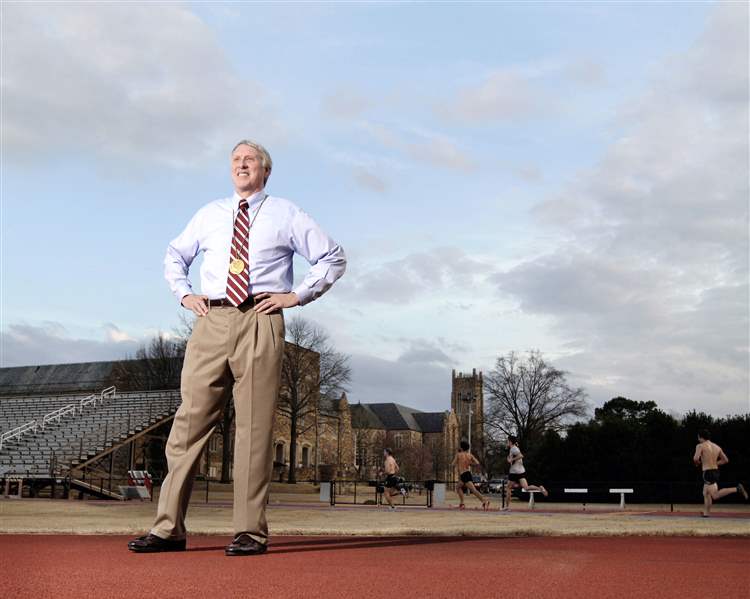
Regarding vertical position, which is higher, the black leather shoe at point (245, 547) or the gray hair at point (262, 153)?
the gray hair at point (262, 153)

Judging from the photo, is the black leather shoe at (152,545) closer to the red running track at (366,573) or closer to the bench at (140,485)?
the red running track at (366,573)

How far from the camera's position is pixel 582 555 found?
4.90m

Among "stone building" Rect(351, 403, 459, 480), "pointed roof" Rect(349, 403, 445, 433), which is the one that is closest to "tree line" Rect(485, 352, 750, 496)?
"stone building" Rect(351, 403, 459, 480)

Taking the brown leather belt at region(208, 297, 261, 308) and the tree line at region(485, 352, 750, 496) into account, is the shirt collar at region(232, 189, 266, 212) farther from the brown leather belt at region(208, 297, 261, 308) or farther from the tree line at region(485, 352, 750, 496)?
the tree line at region(485, 352, 750, 496)

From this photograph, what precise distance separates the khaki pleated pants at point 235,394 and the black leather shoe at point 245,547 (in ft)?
0.59

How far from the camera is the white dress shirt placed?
4898 mm

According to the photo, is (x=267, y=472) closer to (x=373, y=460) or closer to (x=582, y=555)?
(x=582, y=555)

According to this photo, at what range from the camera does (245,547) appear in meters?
4.42

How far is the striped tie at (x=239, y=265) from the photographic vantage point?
15.6 feet

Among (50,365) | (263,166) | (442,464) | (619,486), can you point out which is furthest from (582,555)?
(442,464)

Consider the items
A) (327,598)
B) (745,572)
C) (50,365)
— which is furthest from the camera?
(50,365)

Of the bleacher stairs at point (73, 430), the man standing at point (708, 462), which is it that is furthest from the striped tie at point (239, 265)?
the bleacher stairs at point (73, 430)

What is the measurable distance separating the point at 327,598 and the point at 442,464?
115 m

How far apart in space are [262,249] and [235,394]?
0.89 m
